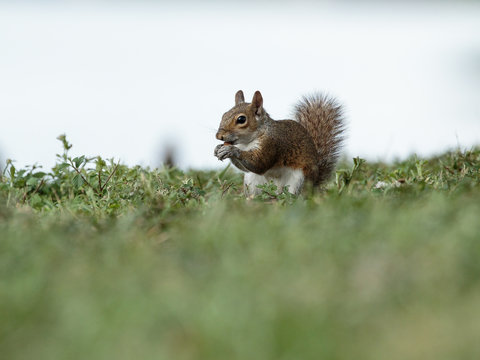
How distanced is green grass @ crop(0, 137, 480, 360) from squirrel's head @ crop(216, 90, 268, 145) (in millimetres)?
1618

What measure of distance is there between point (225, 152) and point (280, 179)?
637mm

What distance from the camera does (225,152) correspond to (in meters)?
4.84

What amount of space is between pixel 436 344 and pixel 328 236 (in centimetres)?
98

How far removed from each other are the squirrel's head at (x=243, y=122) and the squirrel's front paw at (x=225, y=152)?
0.15m

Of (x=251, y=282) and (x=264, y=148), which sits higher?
(x=264, y=148)

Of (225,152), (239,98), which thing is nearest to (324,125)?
(239,98)

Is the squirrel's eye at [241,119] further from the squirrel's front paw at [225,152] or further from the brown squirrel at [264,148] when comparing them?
the squirrel's front paw at [225,152]

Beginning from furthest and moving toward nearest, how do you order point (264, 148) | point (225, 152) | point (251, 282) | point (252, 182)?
A: point (252, 182), point (264, 148), point (225, 152), point (251, 282)

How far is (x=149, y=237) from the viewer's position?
9.96ft

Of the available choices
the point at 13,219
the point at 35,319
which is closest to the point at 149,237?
the point at 13,219

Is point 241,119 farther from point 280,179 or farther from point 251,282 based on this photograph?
point 251,282

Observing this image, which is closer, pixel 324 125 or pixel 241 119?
pixel 241 119

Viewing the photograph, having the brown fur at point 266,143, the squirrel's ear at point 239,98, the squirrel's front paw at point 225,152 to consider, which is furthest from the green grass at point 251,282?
the squirrel's ear at point 239,98

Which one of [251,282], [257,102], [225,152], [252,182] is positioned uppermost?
[257,102]
